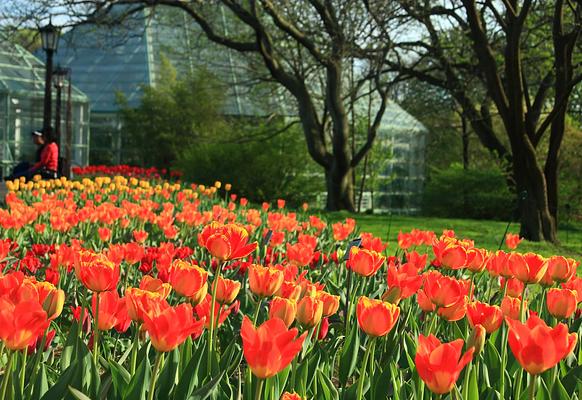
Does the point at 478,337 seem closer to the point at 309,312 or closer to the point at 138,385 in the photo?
the point at 309,312

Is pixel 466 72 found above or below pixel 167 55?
below

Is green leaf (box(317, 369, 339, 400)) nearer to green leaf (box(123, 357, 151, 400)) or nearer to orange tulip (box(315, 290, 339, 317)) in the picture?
orange tulip (box(315, 290, 339, 317))

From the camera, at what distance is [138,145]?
88.5 feet

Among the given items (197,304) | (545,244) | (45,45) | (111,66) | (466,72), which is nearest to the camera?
(197,304)

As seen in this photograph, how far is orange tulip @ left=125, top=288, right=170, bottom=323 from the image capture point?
1.45m

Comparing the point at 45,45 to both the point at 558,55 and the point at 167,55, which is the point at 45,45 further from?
the point at 167,55

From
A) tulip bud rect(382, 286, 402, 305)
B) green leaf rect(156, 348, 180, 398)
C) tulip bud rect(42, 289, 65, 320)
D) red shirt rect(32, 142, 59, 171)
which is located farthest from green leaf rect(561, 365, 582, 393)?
red shirt rect(32, 142, 59, 171)

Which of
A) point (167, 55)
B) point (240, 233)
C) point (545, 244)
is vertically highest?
point (167, 55)

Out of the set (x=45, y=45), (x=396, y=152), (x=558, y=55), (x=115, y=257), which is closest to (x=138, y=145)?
(x=396, y=152)

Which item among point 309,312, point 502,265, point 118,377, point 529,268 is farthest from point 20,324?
point 502,265

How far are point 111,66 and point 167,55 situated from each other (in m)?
2.10

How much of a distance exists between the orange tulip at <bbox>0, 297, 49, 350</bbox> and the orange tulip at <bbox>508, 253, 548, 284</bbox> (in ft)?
4.60

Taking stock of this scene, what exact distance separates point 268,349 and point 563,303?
1080 mm

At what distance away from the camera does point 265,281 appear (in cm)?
193
